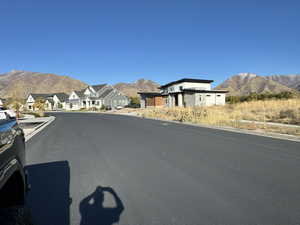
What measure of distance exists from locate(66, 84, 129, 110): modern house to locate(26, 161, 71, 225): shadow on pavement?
165 ft

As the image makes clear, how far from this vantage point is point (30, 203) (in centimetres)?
308

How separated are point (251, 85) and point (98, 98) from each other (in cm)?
12759

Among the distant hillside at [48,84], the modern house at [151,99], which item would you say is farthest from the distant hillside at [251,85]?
the distant hillside at [48,84]

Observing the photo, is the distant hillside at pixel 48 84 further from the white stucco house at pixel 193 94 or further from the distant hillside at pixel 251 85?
the white stucco house at pixel 193 94

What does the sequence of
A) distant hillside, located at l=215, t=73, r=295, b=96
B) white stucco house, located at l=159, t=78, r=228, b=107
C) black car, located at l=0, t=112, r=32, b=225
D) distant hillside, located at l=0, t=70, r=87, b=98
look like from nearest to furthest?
black car, located at l=0, t=112, r=32, b=225
white stucco house, located at l=159, t=78, r=228, b=107
distant hillside, located at l=215, t=73, r=295, b=96
distant hillside, located at l=0, t=70, r=87, b=98

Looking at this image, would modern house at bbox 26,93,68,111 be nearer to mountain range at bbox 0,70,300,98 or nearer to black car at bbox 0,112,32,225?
mountain range at bbox 0,70,300,98

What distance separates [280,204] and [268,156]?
3233 mm

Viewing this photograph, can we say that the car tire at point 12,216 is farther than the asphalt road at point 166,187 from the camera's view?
No

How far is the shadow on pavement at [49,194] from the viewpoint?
272 centimetres

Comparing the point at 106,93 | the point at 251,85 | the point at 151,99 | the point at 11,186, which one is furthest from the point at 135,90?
the point at 11,186

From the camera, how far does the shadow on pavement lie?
2.72 meters

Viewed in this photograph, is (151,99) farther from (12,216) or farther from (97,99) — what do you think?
(12,216)

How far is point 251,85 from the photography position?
140875 millimetres

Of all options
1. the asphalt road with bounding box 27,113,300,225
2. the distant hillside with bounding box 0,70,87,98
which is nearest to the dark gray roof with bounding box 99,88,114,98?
the asphalt road with bounding box 27,113,300,225
